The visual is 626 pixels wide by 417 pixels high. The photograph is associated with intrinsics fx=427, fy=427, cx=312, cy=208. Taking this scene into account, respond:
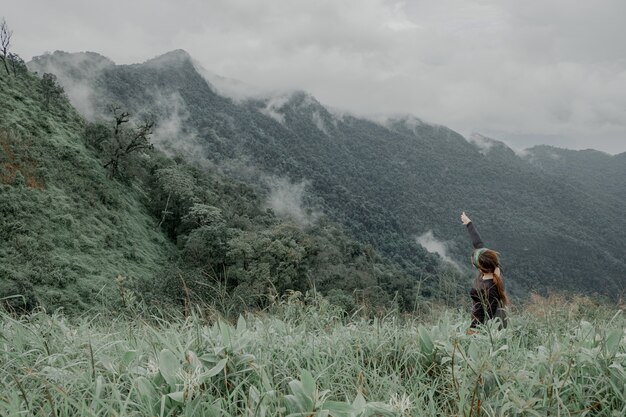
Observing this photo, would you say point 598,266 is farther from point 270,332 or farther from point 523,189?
point 270,332

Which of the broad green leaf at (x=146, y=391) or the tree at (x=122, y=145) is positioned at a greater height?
the tree at (x=122, y=145)

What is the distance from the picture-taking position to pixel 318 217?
90938 millimetres

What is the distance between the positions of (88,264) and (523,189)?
202 metres

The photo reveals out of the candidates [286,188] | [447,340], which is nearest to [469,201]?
[286,188]

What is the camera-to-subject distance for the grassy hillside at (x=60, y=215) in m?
23.1

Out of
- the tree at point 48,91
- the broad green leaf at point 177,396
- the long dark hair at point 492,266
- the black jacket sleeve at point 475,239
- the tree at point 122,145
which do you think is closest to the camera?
the broad green leaf at point 177,396

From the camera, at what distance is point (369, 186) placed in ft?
541

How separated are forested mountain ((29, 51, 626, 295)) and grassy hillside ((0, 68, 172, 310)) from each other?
46.2 metres

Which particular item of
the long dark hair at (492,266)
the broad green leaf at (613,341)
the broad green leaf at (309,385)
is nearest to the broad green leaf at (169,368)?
the broad green leaf at (309,385)

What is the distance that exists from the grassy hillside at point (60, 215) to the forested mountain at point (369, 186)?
46.2 m

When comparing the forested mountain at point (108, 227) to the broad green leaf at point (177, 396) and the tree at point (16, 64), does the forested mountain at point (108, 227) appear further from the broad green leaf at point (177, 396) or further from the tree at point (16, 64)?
the broad green leaf at point (177, 396)

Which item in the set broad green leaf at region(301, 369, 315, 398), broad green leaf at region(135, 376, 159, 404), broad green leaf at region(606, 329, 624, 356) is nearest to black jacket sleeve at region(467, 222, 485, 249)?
broad green leaf at region(606, 329, 624, 356)

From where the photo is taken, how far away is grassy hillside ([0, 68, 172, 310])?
23.1 metres

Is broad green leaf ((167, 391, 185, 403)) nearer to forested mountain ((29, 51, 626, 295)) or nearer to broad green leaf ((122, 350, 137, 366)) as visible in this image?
broad green leaf ((122, 350, 137, 366))
